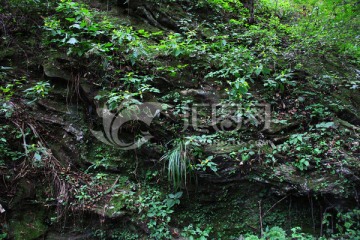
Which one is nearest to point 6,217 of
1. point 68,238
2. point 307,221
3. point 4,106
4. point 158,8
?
point 68,238

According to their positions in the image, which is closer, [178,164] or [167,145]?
[178,164]

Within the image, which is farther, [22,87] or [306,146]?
[22,87]

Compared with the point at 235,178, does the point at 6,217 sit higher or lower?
lower

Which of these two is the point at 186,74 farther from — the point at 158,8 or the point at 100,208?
the point at 100,208

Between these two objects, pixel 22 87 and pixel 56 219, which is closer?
pixel 56 219

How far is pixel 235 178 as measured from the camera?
3744 millimetres

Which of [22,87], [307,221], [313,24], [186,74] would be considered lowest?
[307,221]

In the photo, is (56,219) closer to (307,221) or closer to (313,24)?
(307,221)

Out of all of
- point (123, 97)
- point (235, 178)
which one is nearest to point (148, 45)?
point (123, 97)

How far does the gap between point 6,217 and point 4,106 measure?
1.63 m

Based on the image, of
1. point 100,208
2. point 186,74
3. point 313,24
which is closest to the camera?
point 100,208

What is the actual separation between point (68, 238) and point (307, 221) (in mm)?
3585

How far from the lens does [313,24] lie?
18.3ft

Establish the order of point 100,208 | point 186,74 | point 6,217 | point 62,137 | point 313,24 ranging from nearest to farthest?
point 6,217
point 100,208
point 62,137
point 186,74
point 313,24
